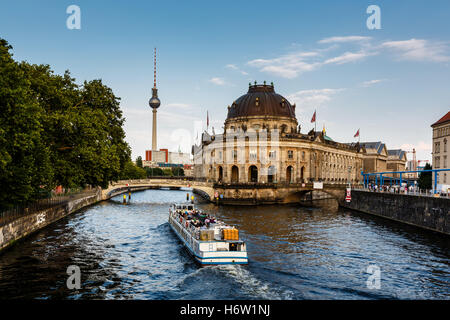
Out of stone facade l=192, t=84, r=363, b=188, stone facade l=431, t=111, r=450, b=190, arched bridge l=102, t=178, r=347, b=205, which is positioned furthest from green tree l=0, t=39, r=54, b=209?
stone facade l=431, t=111, r=450, b=190

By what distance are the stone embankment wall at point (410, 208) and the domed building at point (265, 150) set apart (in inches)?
789

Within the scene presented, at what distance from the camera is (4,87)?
30.4 metres

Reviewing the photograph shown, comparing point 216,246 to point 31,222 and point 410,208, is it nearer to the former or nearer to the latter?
point 31,222

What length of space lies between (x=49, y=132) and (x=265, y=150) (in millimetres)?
62395

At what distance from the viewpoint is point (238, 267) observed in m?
30.2

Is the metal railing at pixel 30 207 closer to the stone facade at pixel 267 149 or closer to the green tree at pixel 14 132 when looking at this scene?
the green tree at pixel 14 132

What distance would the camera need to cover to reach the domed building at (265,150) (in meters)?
99.9

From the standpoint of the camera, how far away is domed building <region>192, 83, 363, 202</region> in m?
99.9

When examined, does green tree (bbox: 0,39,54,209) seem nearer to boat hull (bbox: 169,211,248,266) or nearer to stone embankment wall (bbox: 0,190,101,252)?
stone embankment wall (bbox: 0,190,101,252)

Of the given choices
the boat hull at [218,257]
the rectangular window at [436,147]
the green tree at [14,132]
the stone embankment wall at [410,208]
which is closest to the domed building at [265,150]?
the stone embankment wall at [410,208]

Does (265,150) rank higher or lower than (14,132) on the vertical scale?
higher

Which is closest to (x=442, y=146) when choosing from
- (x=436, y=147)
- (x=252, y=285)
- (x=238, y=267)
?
(x=436, y=147)
